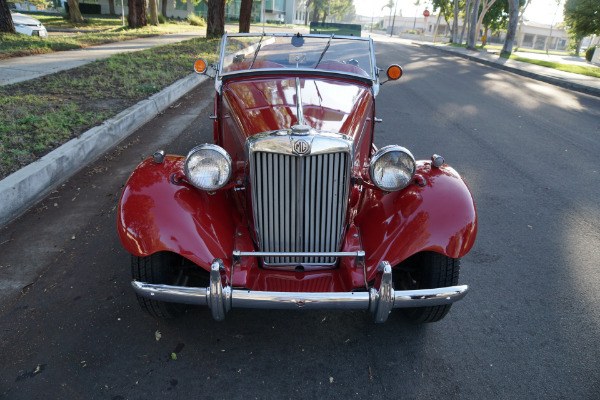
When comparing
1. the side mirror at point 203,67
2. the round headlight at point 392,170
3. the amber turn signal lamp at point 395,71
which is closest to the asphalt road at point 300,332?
the round headlight at point 392,170

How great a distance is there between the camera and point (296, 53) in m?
3.50

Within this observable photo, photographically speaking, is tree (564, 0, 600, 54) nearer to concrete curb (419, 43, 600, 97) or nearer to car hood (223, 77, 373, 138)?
concrete curb (419, 43, 600, 97)

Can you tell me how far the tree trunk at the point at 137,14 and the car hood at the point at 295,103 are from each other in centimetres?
2077

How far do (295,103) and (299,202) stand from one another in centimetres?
79

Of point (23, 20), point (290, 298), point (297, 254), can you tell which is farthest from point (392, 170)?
point (23, 20)

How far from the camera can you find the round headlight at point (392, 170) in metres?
2.29

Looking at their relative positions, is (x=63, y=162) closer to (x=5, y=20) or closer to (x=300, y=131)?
(x=300, y=131)

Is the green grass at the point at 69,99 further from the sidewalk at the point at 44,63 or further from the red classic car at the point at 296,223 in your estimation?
the red classic car at the point at 296,223

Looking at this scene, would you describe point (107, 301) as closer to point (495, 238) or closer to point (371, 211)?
point (371, 211)

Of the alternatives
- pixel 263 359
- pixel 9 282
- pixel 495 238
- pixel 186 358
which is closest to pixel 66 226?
pixel 9 282

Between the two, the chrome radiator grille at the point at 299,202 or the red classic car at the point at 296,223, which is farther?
the chrome radiator grille at the point at 299,202

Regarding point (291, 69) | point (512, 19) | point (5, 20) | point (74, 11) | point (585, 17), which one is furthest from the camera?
point (74, 11)

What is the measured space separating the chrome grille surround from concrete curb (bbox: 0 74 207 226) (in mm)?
2476

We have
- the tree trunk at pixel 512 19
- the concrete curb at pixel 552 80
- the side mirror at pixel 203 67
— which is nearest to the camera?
the side mirror at pixel 203 67
